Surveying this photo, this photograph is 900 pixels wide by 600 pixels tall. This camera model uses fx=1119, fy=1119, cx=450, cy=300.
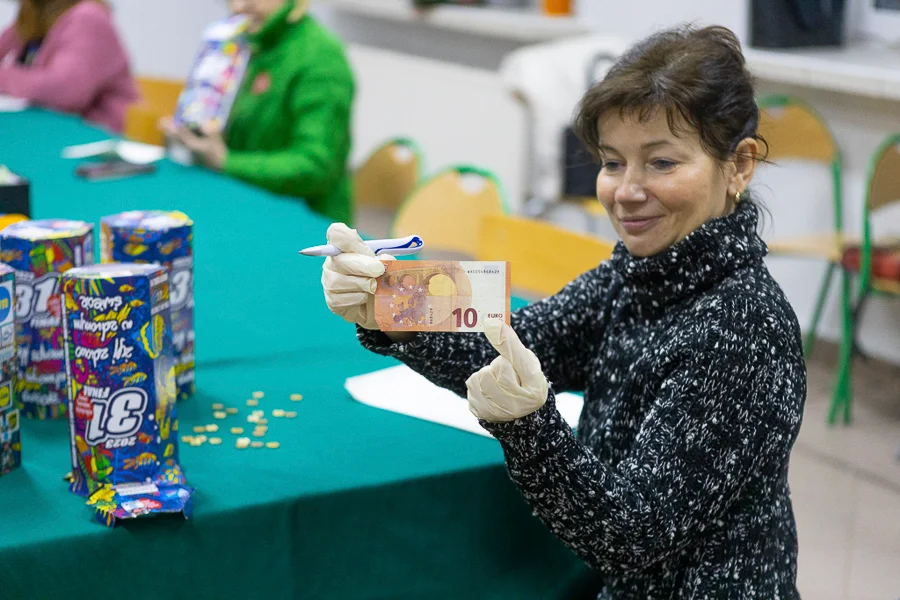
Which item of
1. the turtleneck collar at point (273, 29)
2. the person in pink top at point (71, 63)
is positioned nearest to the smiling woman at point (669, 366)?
the turtleneck collar at point (273, 29)

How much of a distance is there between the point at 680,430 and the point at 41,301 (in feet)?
2.52

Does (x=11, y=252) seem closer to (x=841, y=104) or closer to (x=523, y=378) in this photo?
(x=523, y=378)

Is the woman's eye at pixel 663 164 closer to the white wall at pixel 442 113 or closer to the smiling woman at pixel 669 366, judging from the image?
the smiling woman at pixel 669 366

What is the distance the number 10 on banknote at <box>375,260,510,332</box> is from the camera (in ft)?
3.64

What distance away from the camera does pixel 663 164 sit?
1.27 m

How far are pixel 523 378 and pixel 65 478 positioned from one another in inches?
21.7

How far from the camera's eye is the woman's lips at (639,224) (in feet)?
4.23

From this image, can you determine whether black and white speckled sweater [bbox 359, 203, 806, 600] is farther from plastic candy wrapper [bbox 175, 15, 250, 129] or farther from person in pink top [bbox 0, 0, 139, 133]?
person in pink top [bbox 0, 0, 139, 133]

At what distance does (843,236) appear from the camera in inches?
149

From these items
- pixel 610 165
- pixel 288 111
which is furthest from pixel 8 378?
pixel 288 111

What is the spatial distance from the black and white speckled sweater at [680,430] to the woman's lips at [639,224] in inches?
1.5

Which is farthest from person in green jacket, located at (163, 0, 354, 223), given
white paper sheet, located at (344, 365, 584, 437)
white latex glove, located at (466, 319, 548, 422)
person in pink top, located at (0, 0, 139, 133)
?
white latex glove, located at (466, 319, 548, 422)

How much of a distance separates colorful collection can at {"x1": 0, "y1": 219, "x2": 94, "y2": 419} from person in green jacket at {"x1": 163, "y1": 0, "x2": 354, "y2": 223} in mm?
1543

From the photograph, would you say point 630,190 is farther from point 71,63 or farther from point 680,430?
point 71,63
